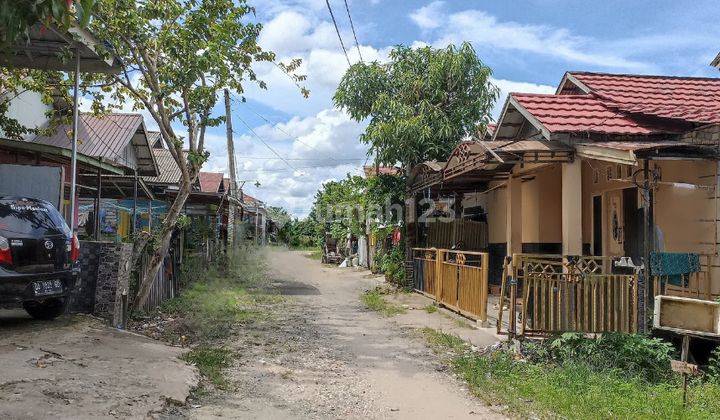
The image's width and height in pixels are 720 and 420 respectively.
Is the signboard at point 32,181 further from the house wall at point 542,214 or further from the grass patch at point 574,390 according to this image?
the house wall at point 542,214

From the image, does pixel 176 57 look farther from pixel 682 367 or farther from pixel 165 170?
pixel 165 170

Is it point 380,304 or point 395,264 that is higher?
point 395,264

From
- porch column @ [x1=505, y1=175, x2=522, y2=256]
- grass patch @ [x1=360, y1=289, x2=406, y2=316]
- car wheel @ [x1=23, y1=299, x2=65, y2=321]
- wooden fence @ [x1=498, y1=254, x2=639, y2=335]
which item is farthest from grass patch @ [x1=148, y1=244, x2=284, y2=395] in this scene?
porch column @ [x1=505, y1=175, x2=522, y2=256]

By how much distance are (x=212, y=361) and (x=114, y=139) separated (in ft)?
39.5

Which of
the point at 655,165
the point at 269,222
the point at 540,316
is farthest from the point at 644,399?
the point at 269,222

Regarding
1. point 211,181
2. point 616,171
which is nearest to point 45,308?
point 616,171

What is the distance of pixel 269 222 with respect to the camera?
70.9 m

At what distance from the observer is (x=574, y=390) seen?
230 inches

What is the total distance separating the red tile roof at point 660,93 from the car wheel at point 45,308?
8.97m

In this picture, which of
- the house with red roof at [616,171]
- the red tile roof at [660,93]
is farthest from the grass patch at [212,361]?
the red tile roof at [660,93]

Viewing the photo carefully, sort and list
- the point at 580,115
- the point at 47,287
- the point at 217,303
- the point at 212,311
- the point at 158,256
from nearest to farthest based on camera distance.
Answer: the point at 47,287, the point at 580,115, the point at 158,256, the point at 212,311, the point at 217,303

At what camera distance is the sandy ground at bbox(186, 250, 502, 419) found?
211 inches

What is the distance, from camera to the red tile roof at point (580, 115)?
8.98 m

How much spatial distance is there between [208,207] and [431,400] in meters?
18.1
